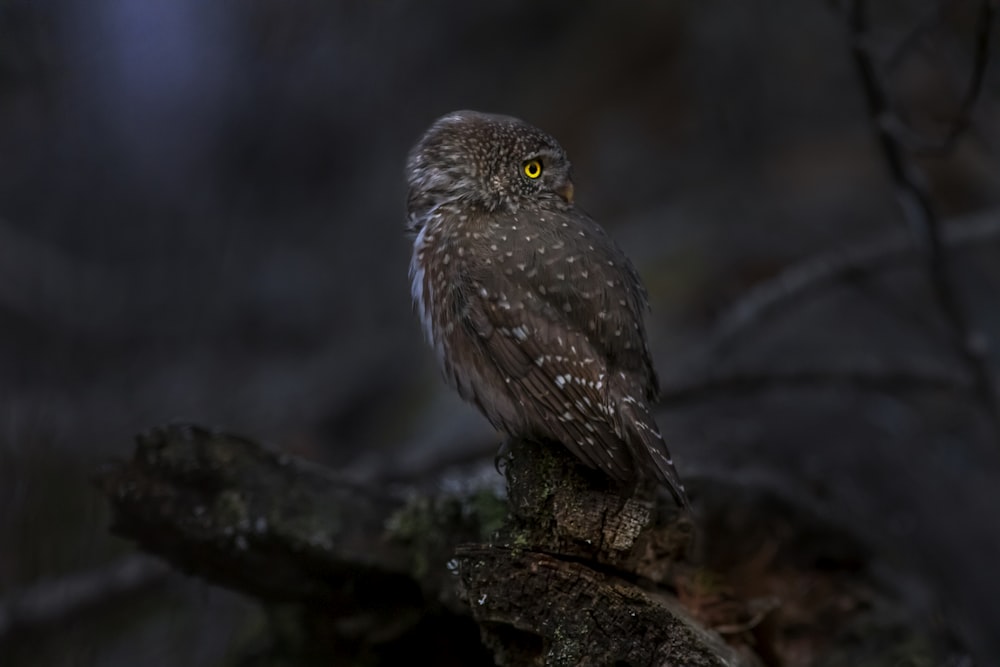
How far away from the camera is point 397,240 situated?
8.58 m

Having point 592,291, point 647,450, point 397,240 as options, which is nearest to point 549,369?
point 592,291

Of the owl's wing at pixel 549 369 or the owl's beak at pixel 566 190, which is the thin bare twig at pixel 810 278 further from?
the owl's wing at pixel 549 369

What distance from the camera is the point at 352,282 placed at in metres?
8.55

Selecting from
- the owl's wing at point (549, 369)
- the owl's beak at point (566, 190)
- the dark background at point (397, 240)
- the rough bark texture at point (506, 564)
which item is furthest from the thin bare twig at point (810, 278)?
the owl's wing at point (549, 369)

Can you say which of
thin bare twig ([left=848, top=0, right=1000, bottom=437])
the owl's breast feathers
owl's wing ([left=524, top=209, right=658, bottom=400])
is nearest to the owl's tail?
the owl's breast feathers

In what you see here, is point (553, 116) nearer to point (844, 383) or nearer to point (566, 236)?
point (844, 383)

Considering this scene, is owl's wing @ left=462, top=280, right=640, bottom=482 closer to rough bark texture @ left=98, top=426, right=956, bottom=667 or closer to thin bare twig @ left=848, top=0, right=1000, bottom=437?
rough bark texture @ left=98, top=426, right=956, bottom=667

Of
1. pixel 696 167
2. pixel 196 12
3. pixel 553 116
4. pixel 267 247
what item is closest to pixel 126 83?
pixel 196 12

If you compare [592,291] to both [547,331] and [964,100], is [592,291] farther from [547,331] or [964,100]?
[964,100]

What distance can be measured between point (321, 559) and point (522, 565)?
84 centimetres

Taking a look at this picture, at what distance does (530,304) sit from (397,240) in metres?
5.52

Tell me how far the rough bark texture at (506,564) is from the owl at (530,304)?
0.14 metres

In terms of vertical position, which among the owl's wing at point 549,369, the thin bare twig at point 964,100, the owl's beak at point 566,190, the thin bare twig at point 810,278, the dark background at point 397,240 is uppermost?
the dark background at point 397,240

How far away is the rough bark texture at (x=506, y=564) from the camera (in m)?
2.77
